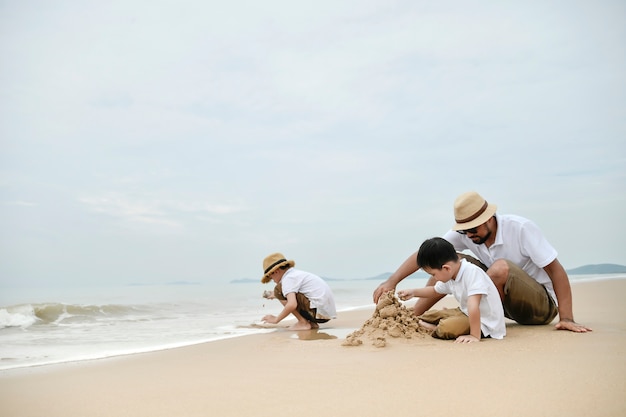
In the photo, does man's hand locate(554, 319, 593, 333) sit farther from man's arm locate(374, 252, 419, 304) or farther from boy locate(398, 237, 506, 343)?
man's arm locate(374, 252, 419, 304)

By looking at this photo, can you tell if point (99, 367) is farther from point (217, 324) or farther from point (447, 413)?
point (217, 324)

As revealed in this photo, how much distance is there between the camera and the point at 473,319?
3.50 metres

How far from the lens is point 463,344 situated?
11.1ft

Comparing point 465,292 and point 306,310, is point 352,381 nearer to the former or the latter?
point 465,292

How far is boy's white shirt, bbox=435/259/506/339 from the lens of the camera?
3492 millimetres

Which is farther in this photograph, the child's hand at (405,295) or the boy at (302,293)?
the boy at (302,293)

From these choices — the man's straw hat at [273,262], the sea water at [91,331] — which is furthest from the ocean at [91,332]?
the man's straw hat at [273,262]

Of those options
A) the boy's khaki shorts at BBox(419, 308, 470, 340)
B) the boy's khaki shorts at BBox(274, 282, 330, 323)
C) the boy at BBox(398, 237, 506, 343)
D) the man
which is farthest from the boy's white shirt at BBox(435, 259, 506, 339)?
the boy's khaki shorts at BBox(274, 282, 330, 323)

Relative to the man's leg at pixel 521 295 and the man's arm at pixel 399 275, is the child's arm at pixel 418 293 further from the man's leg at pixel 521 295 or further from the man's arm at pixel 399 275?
the man's leg at pixel 521 295

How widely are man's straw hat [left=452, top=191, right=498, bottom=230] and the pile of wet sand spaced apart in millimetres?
748

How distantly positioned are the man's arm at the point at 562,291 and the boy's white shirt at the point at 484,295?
0.52 metres

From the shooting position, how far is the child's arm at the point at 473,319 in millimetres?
3449

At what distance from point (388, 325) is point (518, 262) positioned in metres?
1.13

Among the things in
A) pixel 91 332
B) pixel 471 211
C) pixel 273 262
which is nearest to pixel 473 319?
pixel 471 211
